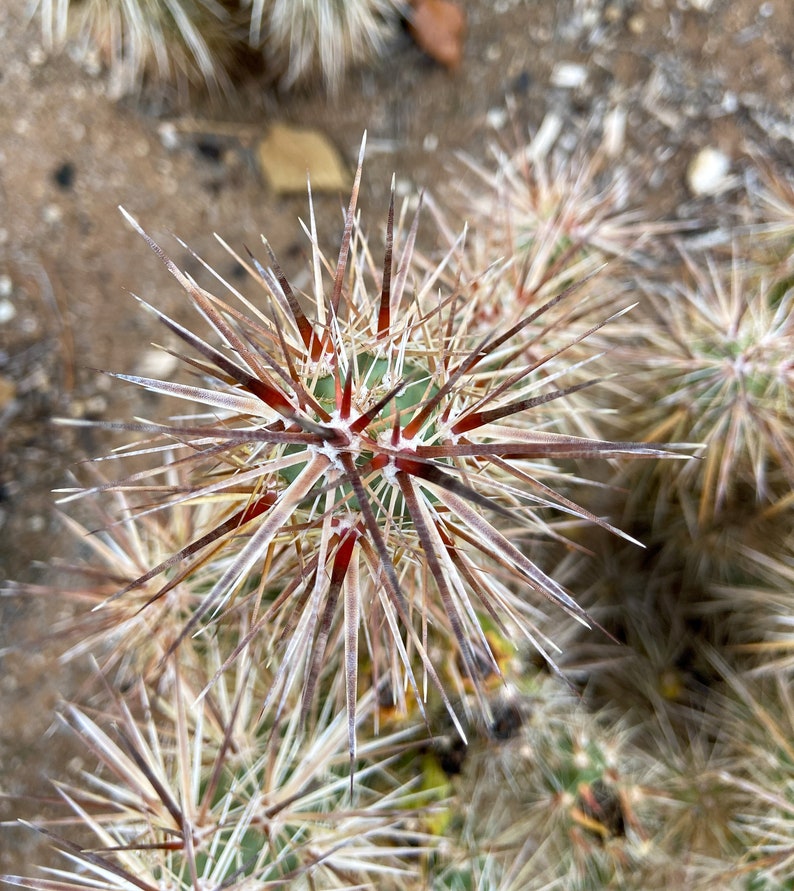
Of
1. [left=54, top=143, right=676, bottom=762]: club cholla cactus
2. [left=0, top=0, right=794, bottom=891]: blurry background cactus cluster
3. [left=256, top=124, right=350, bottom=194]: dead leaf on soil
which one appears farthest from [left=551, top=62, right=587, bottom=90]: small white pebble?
[left=54, top=143, right=676, bottom=762]: club cholla cactus

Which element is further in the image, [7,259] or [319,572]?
[7,259]

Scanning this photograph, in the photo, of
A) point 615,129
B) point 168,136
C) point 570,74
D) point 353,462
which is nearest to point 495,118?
point 570,74

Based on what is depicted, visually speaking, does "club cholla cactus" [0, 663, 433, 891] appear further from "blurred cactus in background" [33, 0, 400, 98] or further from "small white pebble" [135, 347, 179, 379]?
"blurred cactus in background" [33, 0, 400, 98]

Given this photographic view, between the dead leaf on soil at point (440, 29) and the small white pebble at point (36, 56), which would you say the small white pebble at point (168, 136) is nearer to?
the small white pebble at point (36, 56)

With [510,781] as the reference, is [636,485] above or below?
above

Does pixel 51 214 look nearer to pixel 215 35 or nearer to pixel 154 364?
pixel 154 364

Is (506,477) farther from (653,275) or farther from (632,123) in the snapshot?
(632,123)

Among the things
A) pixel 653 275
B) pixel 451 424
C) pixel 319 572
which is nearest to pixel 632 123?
pixel 653 275
